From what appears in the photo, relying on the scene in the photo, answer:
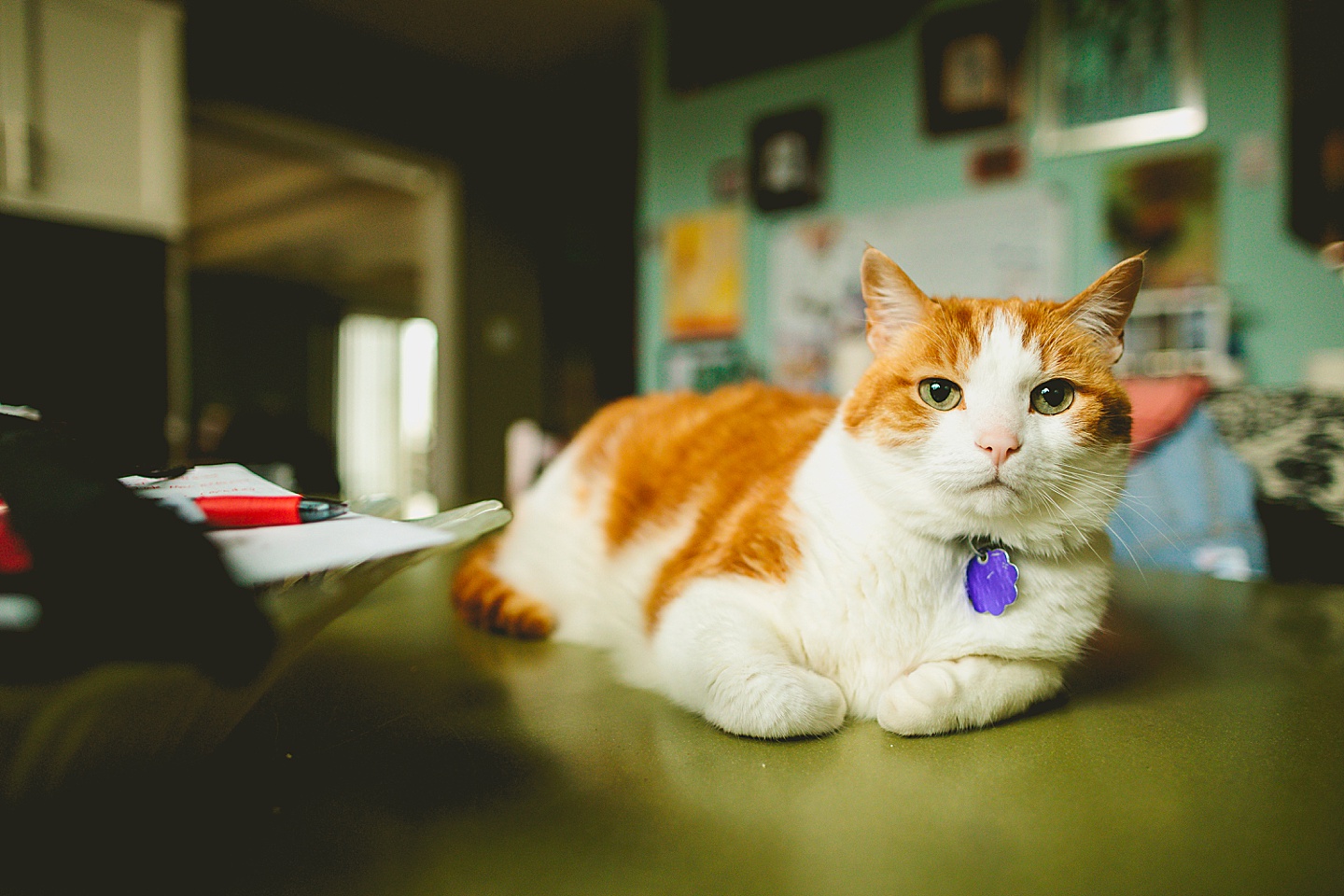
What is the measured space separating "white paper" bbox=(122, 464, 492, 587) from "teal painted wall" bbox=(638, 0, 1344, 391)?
106 inches

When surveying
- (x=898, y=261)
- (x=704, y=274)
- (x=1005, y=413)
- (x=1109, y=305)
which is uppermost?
(x=704, y=274)

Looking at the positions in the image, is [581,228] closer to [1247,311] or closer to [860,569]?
[1247,311]

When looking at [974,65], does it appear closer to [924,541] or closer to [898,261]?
[898,261]

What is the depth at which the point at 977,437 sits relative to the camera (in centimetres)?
63

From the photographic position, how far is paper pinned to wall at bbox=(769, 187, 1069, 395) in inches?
102

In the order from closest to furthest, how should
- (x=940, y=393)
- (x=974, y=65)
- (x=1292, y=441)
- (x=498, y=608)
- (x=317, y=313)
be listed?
(x=940, y=393) < (x=498, y=608) < (x=1292, y=441) < (x=974, y=65) < (x=317, y=313)

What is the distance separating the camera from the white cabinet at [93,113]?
7.64ft

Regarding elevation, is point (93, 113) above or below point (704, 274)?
above

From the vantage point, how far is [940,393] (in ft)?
2.30

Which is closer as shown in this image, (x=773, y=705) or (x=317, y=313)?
(x=773, y=705)

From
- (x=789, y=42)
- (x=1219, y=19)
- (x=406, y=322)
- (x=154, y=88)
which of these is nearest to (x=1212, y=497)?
(x=1219, y=19)

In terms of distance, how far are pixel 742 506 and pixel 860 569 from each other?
0.22m

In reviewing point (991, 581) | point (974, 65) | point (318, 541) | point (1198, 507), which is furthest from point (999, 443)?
point (974, 65)

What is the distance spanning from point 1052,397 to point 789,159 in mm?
2785
